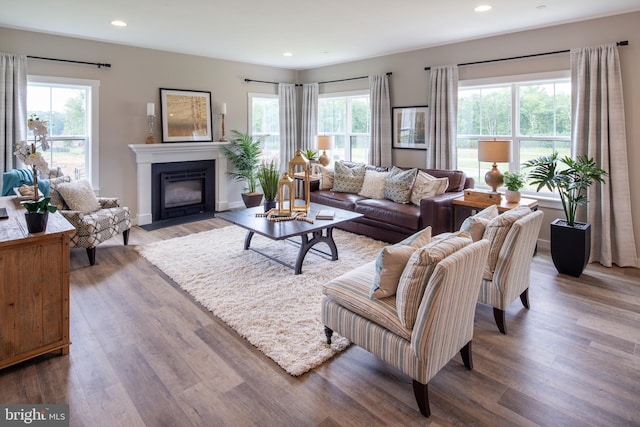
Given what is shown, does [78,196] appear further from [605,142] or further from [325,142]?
[605,142]

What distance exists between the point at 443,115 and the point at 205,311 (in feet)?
13.3

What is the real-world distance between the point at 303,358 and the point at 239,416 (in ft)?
1.91

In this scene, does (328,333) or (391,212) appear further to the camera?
(391,212)

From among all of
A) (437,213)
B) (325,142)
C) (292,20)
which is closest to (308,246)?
(437,213)

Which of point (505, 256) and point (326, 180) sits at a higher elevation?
point (326, 180)

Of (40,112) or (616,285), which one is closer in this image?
(616,285)

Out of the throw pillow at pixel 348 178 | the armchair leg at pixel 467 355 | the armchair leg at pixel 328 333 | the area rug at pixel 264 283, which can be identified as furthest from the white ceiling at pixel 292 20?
the armchair leg at pixel 467 355

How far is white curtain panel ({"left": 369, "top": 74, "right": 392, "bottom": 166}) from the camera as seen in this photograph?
6.22m

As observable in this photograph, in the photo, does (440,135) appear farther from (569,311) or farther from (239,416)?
(239,416)

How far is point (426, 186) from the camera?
508 cm

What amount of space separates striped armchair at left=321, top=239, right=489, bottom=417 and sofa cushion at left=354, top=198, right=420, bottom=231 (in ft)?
8.15

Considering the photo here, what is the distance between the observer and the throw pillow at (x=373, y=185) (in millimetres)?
5652

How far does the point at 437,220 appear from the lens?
15.1ft

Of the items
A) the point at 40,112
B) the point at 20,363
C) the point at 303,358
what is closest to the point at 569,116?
the point at 303,358
